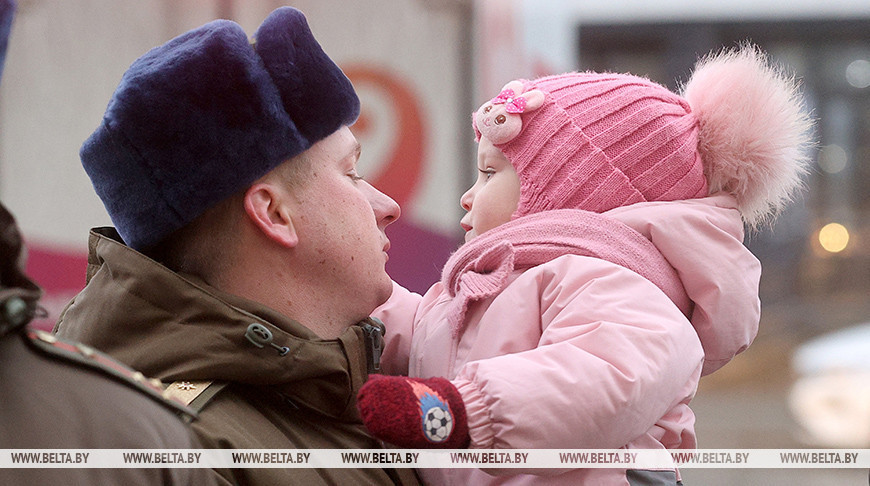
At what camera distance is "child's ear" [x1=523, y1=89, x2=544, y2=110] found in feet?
5.25

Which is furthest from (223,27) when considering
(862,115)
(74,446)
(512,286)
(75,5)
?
(862,115)

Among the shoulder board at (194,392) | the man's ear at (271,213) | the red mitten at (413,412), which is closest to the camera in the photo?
the red mitten at (413,412)

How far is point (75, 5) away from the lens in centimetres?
236

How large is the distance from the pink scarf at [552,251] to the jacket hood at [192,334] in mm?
252

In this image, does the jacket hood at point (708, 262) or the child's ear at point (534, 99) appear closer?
the jacket hood at point (708, 262)

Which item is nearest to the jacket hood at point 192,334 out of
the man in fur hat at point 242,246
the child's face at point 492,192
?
the man in fur hat at point 242,246

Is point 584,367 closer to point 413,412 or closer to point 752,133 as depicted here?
point 413,412

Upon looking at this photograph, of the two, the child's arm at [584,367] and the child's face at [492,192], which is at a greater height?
the child's face at [492,192]

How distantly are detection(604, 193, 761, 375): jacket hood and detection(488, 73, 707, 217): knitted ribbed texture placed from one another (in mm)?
44

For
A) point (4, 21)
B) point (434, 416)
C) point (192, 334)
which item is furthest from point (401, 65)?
point (4, 21)

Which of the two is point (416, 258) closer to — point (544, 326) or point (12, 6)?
point (544, 326)

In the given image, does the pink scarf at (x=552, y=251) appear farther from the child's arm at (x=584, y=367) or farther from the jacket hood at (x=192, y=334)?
the jacket hood at (x=192, y=334)

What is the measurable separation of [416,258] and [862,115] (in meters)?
4.00

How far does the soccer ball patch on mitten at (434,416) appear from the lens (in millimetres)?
1153
